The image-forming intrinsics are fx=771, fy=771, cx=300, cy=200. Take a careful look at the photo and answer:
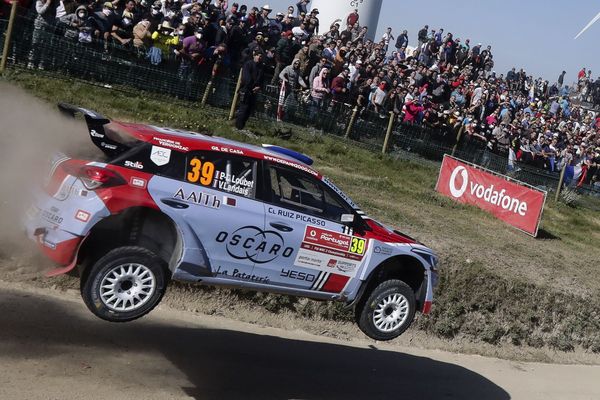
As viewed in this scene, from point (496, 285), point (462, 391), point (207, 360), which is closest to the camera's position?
point (207, 360)

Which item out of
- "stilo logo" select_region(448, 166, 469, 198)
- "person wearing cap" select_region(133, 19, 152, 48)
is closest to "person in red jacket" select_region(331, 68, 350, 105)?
"stilo logo" select_region(448, 166, 469, 198)

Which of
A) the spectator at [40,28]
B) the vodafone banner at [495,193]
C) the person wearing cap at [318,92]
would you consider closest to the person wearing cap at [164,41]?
the spectator at [40,28]

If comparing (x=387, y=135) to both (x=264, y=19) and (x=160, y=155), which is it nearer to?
(x=264, y=19)

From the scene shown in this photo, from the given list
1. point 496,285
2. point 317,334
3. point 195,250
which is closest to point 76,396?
point 195,250

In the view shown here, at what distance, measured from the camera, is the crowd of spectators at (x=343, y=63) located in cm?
1839

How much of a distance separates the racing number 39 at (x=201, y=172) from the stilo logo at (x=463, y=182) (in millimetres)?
14126

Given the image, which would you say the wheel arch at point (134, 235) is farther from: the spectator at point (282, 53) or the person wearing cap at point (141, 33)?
the spectator at point (282, 53)

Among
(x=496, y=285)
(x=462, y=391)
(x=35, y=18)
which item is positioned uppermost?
(x=35, y=18)

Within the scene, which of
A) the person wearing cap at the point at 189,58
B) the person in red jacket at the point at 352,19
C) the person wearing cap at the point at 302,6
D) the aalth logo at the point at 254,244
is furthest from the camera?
the person in red jacket at the point at 352,19

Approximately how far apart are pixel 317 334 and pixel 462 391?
8.23 ft

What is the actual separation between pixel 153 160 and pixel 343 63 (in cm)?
1521

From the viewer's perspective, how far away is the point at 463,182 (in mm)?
21188

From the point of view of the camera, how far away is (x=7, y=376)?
8.07 meters

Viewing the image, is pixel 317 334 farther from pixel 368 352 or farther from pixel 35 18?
pixel 35 18
